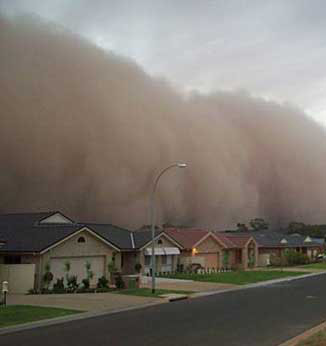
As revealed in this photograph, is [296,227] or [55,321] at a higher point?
[296,227]

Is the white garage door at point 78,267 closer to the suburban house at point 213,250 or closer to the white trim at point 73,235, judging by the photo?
the white trim at point 73,235

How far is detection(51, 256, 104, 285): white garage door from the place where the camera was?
28.3 metres

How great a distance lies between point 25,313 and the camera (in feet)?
56.3

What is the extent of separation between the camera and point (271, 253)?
62938 mm

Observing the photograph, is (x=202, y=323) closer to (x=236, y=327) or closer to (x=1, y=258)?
(x=236, y=327)

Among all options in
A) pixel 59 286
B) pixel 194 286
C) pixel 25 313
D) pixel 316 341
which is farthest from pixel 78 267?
pixel 316 341

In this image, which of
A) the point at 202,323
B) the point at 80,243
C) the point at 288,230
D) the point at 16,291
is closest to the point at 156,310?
the point at 202,323

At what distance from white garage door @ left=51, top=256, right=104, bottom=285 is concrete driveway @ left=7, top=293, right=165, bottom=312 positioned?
414 cm

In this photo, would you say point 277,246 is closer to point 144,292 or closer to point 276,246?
point 276,246

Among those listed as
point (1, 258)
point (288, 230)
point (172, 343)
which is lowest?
point (172, 343)

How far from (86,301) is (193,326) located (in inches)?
309

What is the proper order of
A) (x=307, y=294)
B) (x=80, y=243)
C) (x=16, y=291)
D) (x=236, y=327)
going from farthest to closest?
(x=80, y=243) < (x=16, y=291) < (x=307, y=294) < (x=236, y=327)

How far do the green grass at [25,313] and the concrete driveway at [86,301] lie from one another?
0.94 meters

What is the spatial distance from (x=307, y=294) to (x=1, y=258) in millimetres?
14679
